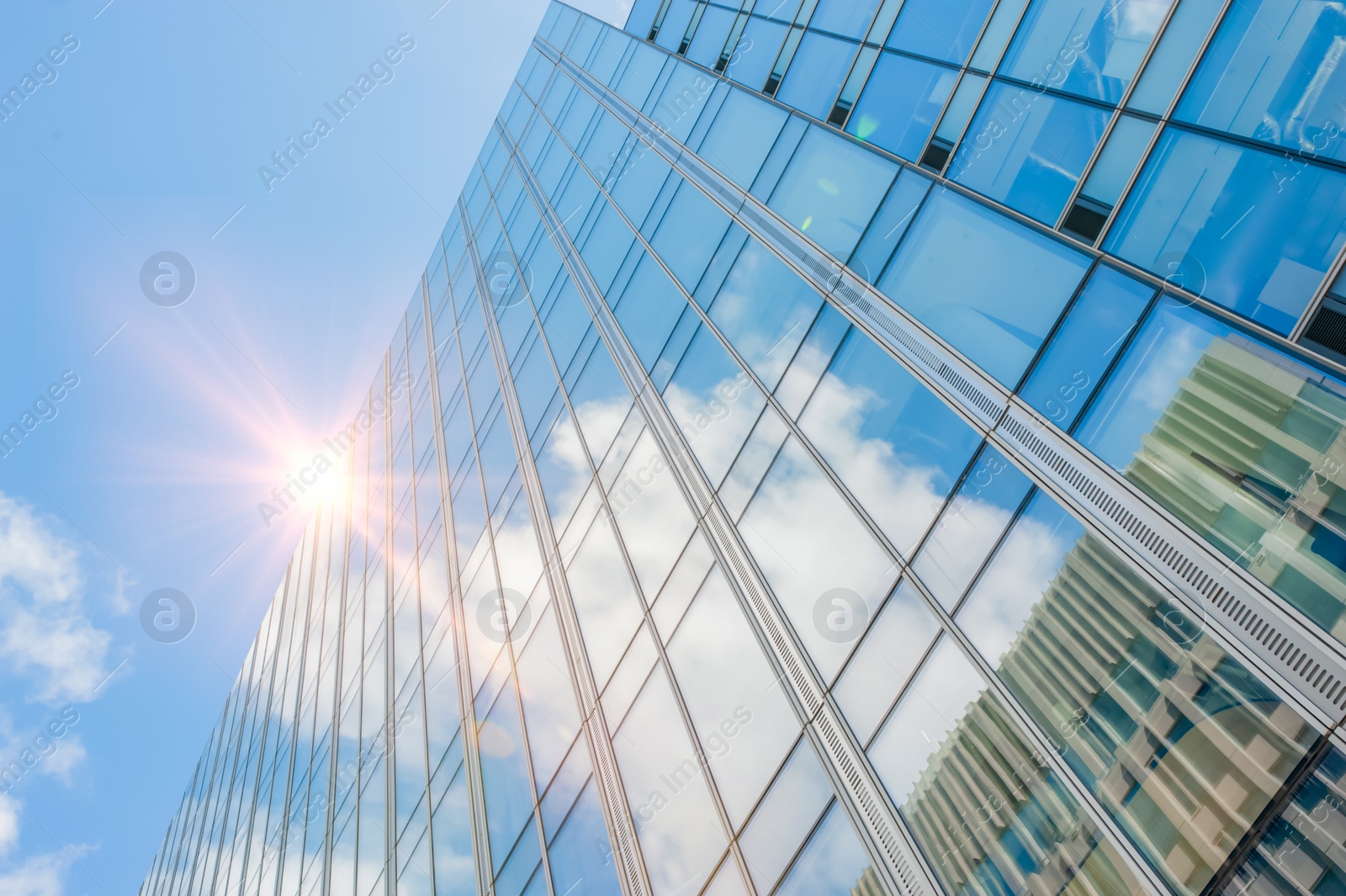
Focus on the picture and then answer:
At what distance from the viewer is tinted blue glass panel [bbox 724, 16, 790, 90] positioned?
1922 cm

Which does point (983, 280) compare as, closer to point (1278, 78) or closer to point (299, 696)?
point (1278, 78)

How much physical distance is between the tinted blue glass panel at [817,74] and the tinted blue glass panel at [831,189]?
→ 82 centimetres

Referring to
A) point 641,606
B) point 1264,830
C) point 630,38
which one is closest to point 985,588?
point 1264,830

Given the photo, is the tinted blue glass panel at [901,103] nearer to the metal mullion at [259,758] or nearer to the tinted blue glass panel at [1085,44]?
the tinted blue glass panel at [1085,44]

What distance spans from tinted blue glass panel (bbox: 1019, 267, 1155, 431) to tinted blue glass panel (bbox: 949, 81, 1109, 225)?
159 cm

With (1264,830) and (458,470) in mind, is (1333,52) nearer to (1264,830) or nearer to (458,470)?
(1264,830)

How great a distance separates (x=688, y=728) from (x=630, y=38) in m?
26.8

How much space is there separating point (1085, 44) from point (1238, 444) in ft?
20.4

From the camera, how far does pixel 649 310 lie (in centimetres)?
1823

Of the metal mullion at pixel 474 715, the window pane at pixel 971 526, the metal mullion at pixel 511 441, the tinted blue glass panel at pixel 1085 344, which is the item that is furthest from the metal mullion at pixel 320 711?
the tinted blue glass panel at pixel 1085 344

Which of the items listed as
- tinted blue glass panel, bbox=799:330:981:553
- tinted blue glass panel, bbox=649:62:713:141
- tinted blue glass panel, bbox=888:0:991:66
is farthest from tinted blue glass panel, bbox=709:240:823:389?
tinted blue glass panel, bbox=649:62:713:141

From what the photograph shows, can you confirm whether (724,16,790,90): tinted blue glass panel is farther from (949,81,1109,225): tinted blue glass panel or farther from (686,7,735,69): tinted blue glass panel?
(949,81,1109,225): tinted blue glass panel

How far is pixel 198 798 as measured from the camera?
4719cm

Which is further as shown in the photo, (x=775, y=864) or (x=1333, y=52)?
(x=775, y=864)
